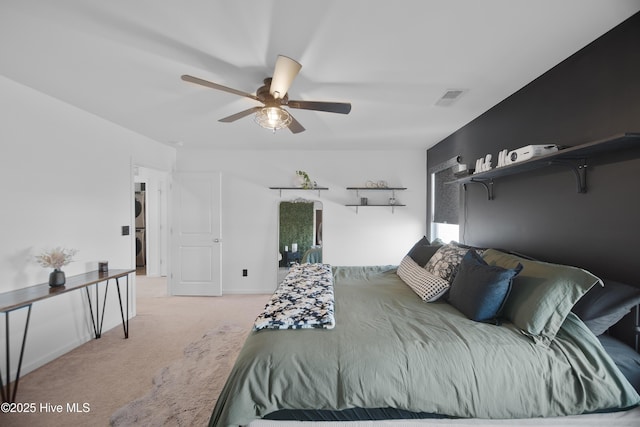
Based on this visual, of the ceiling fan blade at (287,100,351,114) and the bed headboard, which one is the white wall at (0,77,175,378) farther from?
the bed headboard

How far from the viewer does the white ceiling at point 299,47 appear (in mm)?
1422

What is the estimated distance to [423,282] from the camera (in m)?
2.26

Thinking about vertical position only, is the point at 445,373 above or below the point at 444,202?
below

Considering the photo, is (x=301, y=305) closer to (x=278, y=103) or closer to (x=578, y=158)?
(x=278, y=103)

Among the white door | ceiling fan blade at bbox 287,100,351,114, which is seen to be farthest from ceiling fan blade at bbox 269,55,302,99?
the white door

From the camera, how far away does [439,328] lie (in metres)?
1.60

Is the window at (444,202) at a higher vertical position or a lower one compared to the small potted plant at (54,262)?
higher

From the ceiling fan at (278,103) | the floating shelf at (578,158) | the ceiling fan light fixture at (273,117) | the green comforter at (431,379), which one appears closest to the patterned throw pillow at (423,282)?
the green comforter at (431,379)

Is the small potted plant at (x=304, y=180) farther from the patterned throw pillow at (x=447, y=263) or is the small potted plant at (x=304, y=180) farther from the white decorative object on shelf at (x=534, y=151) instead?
the white decorative object on shelf at (x=534, y=151)

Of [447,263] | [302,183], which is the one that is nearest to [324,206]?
[302,183]

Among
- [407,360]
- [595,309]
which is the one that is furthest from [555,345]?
[407,360]

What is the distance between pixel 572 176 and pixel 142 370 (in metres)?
3.74

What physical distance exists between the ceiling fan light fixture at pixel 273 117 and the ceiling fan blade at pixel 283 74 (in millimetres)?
124

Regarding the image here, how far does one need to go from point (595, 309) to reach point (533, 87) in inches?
67.7
